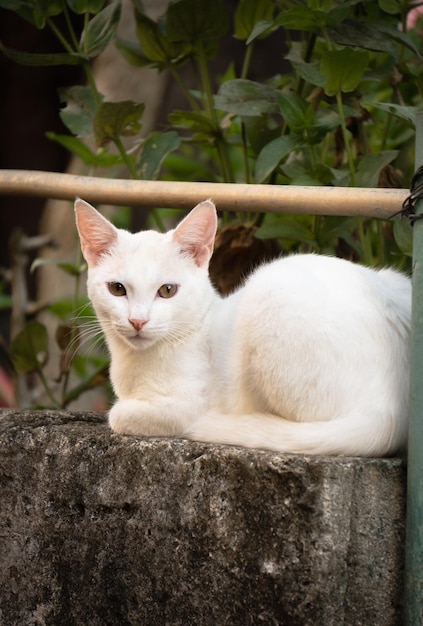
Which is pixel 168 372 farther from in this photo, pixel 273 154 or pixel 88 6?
pixel 88 6

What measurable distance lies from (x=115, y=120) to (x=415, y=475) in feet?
5.03

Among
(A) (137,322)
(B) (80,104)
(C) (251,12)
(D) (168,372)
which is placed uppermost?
(C) (251,12)

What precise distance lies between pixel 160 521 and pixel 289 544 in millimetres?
275

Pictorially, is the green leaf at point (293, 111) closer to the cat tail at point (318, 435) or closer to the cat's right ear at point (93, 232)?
the cat's right ear at point (93, 232)

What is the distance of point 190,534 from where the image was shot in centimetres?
166

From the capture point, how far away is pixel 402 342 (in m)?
1.81

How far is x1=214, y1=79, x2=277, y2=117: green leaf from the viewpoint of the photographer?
2.55 m

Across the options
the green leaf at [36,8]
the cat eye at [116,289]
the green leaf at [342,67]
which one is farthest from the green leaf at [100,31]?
the cat eye at [116,289]

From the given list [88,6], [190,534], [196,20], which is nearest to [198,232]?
[190,534]

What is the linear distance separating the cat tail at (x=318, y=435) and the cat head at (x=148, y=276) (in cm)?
30

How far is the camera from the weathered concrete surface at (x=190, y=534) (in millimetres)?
1560

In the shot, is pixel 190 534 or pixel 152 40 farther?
pixel 152 40

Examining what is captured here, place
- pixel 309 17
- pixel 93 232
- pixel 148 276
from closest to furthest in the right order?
pixel 148 276 → pixel 93 232 → pixel 309 17

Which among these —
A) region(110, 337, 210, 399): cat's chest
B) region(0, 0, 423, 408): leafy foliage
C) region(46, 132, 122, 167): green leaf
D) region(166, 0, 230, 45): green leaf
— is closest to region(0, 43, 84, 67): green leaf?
region(0, 0, 423, 408): leafy foliage
